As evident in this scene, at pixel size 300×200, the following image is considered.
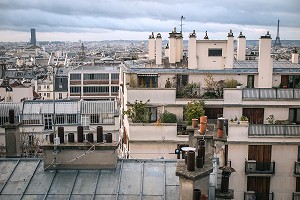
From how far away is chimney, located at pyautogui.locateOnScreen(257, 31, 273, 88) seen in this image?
1075 inches

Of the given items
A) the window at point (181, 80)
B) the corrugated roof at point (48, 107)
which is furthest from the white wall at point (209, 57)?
the corrugated roof at point (48, 107)

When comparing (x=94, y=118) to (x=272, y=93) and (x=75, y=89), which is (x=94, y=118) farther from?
(x=75, y=89)

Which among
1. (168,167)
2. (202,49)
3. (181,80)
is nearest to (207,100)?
(181,80)

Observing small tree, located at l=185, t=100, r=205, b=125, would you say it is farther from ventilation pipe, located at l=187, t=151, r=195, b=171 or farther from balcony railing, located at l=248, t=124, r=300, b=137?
ventilation pipe, located at l=187, t=151, r=195, b=171

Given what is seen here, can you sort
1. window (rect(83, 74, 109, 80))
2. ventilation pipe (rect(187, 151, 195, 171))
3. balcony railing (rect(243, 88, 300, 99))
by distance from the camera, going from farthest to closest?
window (rect(83, 74, 109, 80)) < balcony railing (rect(243, 88, 300, 99)) < ventilation pipe (rect(187, 151, 195, 171))

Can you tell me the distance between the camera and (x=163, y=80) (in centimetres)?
2822

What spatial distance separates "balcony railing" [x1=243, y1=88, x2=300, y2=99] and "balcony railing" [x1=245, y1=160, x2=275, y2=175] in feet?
14.4

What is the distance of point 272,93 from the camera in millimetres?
24875

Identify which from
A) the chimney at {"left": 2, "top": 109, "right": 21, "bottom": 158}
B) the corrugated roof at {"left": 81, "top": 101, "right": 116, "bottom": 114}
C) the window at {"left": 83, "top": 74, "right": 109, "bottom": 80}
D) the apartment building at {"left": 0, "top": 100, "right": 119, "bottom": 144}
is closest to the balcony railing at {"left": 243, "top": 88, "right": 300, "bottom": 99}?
the apartment building at {"left": 0, "top": 100, "right": 119, "bottom": 144}

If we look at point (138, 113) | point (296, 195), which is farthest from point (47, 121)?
point (296, 195)

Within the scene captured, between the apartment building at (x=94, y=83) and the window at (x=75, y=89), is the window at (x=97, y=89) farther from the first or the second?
the window at (x=75, y=89)

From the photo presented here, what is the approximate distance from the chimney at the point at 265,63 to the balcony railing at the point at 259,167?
756cm

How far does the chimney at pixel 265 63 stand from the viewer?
27.3 m

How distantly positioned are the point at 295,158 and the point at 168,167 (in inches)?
528
